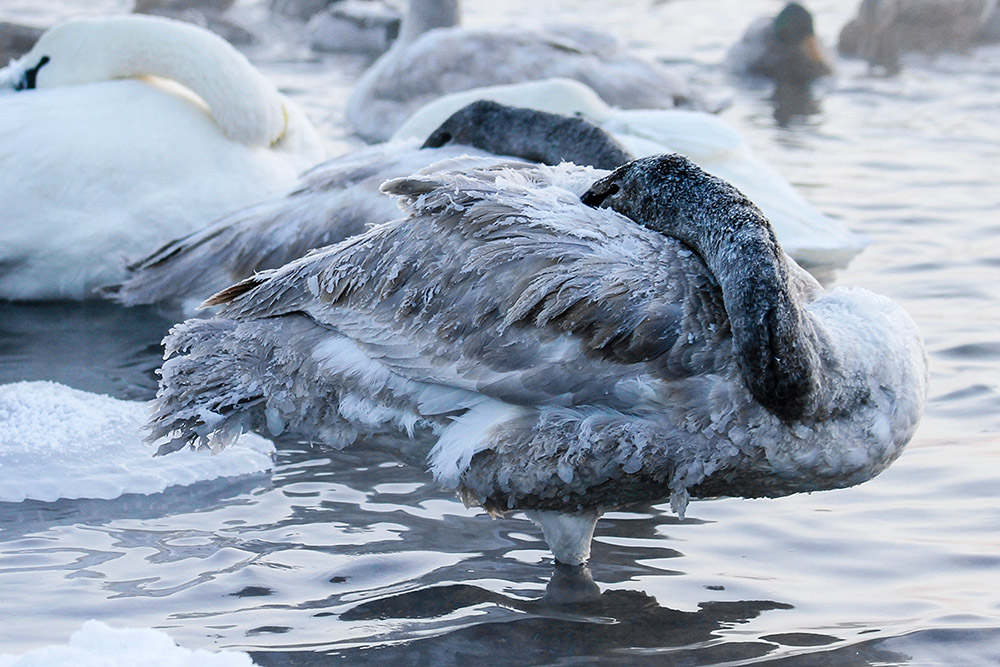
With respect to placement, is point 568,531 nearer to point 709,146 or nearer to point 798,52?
point 709,146

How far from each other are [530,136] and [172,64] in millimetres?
2392

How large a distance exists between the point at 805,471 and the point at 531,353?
80 centimetres

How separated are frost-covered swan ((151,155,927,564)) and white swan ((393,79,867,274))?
324 cm

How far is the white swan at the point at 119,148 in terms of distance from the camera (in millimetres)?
7352

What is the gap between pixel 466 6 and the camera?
61.5ft

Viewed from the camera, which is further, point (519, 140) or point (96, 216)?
point (96, 216)

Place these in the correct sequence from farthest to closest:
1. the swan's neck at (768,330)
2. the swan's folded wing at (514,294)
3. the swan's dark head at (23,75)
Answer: the swan's dark head at (23,75) < the swan's folded wing at (514,294) < the swan's neck at (768,330)

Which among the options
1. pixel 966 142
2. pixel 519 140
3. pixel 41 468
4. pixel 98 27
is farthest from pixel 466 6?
pixel 41 468

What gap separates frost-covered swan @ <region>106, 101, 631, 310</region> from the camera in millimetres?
6379

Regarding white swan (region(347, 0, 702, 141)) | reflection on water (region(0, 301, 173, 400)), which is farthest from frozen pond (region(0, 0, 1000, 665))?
white swan (region(347, 0, 702, 141))

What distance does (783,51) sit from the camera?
14.1 m

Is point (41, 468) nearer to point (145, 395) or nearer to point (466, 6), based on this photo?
point (145, 395)

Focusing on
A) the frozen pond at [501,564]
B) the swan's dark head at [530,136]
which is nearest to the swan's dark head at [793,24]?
the frozen pond at [501,564]

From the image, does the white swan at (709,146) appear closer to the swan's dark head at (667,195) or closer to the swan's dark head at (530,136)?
the swan's dark head at (530,136)
